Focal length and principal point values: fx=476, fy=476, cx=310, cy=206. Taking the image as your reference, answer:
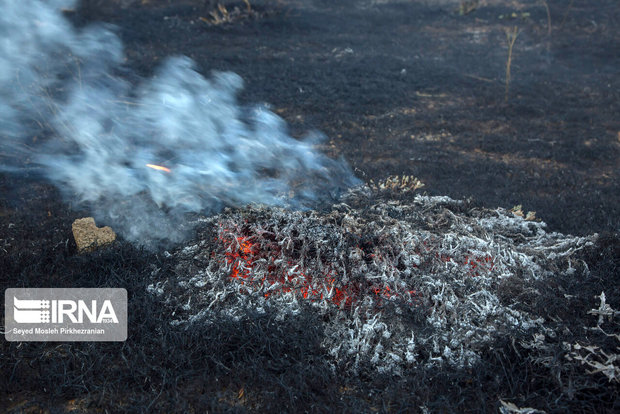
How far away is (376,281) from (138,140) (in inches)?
156

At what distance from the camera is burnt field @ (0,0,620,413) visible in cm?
295

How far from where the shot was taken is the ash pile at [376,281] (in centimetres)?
323

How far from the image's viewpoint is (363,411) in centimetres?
278

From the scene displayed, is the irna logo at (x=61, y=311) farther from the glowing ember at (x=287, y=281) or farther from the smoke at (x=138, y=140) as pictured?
the glowing ember at (x=287, y=281)

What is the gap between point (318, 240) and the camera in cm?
380

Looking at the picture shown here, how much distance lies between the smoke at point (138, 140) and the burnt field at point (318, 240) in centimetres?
3

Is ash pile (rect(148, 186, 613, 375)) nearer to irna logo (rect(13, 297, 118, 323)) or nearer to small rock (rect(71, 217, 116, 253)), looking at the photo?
irna logo (rect(13, 297, 118, 323))

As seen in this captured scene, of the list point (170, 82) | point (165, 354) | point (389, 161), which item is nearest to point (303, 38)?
point (170, 82)

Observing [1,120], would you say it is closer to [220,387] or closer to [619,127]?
[220,387]

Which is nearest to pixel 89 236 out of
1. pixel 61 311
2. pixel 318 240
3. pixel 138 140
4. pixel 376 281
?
pixel 61 311

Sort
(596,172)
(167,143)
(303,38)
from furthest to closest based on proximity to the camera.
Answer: (303,38) → (596,172) → (167,143)

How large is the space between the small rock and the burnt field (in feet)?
0.36

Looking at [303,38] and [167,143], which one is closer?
[167,143]

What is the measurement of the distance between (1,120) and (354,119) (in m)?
5.44
